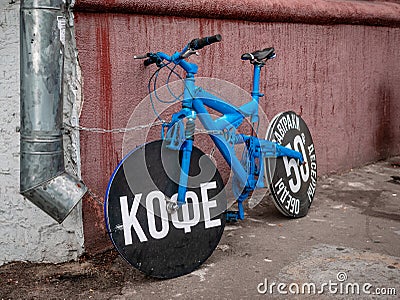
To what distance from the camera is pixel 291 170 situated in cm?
504

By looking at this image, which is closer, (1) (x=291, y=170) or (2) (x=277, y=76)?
(1) (x=291, y=170)

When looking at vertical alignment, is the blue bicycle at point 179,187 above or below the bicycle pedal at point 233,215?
above

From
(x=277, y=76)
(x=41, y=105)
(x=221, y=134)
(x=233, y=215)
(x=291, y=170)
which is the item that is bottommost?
(x=233, y=215)

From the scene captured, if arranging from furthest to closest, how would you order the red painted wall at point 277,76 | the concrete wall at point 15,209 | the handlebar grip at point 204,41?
the red painted wall at point 277,76 → the concrete wall at point 15,209 → the handlebar grip at point 204,41

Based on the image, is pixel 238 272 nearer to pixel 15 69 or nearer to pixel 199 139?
pixel 199 139

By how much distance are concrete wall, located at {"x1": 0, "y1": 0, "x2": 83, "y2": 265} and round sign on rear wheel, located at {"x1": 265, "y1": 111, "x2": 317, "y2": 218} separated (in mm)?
1633

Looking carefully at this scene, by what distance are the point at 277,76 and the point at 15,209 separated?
2.85 meters

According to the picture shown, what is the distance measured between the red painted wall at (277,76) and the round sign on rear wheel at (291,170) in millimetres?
587

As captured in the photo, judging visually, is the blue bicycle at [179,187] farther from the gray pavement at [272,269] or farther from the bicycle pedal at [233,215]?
the gray pavement at [272,269]

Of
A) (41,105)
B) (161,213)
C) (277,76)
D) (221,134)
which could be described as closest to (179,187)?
(161,213)

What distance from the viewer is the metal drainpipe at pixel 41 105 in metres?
3.44

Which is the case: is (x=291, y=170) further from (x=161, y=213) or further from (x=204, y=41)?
(x=204, y=41)

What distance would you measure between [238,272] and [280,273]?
0.27 m

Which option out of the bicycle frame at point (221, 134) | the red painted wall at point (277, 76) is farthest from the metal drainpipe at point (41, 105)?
the bicycle frame at point (221, 134)
